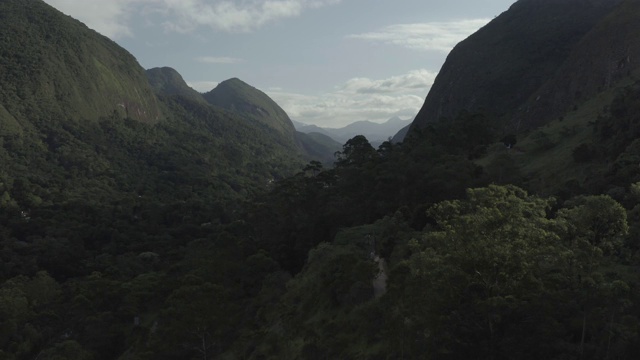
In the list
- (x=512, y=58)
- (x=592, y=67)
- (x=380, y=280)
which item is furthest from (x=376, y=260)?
(x=512, y=58)

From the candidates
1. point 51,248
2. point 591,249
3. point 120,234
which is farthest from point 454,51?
point 591,249

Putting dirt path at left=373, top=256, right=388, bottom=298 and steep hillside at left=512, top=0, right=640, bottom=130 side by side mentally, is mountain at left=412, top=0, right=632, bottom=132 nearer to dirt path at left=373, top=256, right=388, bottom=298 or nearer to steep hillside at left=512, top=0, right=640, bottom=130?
steep hillside at left=512, top=0, right=640, bottom=130

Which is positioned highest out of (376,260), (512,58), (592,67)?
(512,58)

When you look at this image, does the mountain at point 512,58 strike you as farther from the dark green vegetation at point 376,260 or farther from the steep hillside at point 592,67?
the dark green vegetation at point 376,260

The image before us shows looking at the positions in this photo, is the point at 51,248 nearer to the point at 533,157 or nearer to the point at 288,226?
the point at 288,226

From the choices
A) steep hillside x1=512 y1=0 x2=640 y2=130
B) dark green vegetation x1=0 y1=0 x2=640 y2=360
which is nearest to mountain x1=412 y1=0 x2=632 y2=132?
steep hillside x1=512 y1=0 x2=640 y2=130

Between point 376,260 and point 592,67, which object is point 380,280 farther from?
point 592,67
